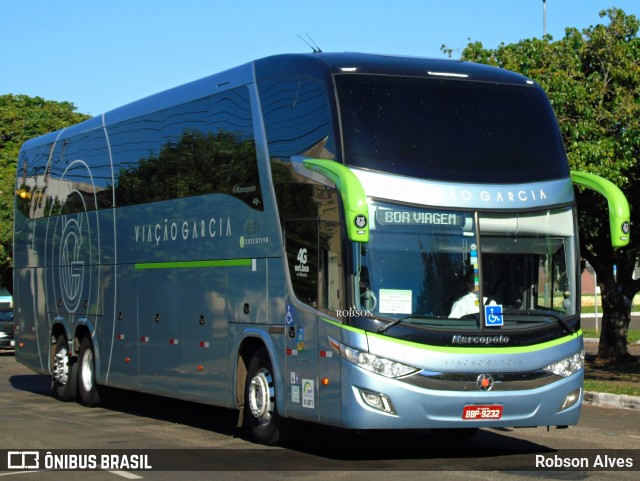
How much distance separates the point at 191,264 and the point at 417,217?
449 cm

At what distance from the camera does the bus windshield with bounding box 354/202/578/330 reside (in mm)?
11141

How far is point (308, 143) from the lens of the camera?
1195cm

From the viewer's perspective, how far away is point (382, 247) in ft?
36.7

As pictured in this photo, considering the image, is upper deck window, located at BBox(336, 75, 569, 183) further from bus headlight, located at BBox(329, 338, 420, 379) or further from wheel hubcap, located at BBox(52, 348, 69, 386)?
wheel hubcap, located at BBox(52, 348, 69, 386)

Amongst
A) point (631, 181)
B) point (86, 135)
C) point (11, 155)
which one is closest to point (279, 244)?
point (86, 135)

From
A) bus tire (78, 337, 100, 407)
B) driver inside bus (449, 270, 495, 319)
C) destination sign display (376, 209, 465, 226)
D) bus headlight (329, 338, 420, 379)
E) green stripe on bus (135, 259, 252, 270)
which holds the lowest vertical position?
bus tire (78, 337, 100, 407)

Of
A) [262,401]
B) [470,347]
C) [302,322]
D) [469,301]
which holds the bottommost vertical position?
[262,401]

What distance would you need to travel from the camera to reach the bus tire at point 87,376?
60.7ft

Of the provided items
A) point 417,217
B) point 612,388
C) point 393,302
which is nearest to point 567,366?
point 393,302

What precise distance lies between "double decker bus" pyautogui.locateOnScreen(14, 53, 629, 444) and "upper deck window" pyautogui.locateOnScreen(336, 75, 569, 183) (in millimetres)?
17

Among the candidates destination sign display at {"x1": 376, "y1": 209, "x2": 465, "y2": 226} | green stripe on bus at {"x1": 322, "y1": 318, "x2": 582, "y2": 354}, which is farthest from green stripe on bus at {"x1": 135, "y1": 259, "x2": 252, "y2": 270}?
destination sign display at {"x1": 376, "y1": 209, "x2": 465, "y2": 226}


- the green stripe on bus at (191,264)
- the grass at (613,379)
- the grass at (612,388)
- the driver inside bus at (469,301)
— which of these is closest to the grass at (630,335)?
the grass at (613,379)

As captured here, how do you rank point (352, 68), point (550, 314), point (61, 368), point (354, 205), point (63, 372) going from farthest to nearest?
point (61, 368), point (63, 372), point (352, 68), point (550, 314), point (354, 205)

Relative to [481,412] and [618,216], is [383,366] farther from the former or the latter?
[618,216]
